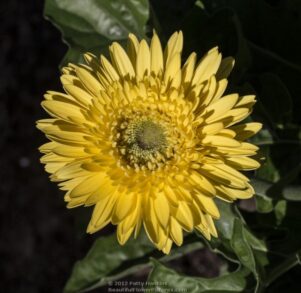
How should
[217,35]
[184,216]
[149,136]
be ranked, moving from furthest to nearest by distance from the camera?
[217,35]
[149,136]
[184,216]

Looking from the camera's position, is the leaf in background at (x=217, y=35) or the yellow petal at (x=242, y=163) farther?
the leaf in background at (x=217, y=35)

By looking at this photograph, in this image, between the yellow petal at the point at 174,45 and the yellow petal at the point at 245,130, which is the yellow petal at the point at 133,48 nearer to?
the yellow petal at the point at 174,45

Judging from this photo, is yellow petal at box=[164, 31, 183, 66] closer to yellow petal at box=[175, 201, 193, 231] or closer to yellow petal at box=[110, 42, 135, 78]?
yellow petal at box=[110, 42, 135, 78]

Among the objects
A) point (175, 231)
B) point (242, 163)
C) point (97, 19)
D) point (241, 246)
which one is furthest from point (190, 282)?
point (97, 19)

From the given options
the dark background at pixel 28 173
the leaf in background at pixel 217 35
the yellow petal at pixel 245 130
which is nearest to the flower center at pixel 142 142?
the yellow petal at pixel 245 130

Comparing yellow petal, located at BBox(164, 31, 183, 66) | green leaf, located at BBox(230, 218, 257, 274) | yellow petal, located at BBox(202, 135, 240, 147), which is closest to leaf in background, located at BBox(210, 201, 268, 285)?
green leaf, located at BBox(230, 218, 257, 274)

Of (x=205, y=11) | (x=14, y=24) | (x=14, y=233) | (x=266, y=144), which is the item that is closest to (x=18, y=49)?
(x=14, y=24)

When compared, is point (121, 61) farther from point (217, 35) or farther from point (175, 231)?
point (217, 35)

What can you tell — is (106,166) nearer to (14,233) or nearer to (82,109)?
(82,109)
